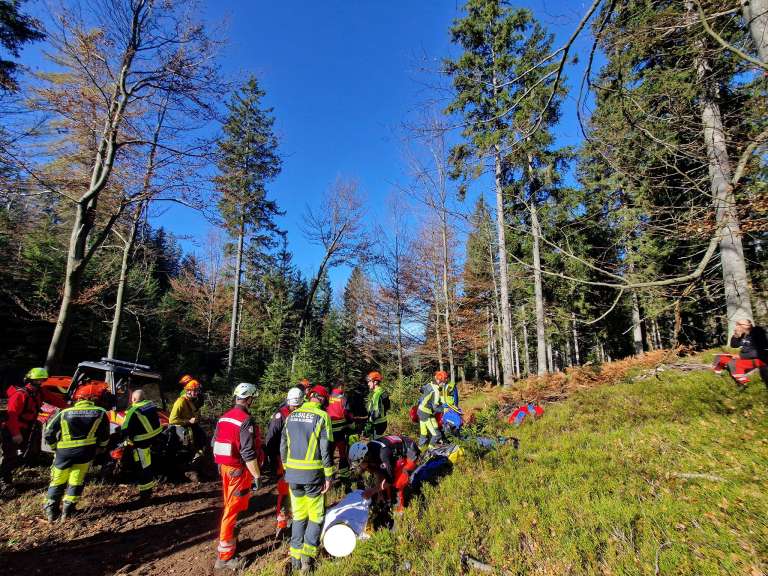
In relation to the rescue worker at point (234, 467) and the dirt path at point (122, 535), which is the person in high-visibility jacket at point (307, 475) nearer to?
the rescue worker at point (234, 467)

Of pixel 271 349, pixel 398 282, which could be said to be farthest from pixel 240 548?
pixel 271 349

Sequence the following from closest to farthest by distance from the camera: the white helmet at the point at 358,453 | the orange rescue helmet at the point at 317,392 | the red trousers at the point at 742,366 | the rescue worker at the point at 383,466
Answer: the white helmet at the point at 358,453 < the rescue worker at the point at 383,466 < the orange rescue helmet at the point at 317,392 < the red trousers at the point at 742,366

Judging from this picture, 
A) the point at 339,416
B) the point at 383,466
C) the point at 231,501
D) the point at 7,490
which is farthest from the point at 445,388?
the point at 7,490

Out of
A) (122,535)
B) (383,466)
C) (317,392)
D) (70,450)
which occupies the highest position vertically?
(317,392)

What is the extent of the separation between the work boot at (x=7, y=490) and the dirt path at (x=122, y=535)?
0.14 m

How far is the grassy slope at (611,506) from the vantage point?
3.13 m

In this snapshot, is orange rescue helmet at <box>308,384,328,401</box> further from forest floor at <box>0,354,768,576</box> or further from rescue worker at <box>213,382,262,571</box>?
forest floor at <box>0,354,768,576</box>

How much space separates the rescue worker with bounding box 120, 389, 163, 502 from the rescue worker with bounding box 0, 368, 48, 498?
1.72m

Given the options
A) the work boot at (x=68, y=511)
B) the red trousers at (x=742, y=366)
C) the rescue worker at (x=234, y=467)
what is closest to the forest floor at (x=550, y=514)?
the work boot at (x=68, y=511)

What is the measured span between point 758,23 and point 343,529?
679cm

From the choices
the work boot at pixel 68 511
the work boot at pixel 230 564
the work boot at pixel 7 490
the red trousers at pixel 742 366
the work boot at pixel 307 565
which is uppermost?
the red trousers at pixel 742 366

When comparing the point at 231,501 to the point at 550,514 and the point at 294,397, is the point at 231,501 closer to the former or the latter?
the point at 294,397

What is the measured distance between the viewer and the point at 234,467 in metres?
4.81

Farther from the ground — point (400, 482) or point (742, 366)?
point (742, 366)
